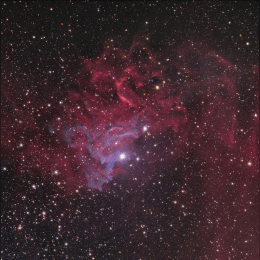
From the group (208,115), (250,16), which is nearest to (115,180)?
(208,115)

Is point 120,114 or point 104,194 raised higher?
point 120,114

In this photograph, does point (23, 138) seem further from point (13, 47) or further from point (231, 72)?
point (231, 72)

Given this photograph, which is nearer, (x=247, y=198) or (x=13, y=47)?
(x=13, y=47)

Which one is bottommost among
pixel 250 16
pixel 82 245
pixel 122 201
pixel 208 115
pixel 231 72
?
pixel 82 245

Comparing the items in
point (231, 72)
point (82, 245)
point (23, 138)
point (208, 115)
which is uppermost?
point (231, 72)

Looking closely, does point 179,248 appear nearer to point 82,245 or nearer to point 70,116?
point 82,245

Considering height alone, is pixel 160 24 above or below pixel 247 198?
above

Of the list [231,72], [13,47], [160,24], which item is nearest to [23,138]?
[13,47]

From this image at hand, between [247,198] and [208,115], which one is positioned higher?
[208,115]
